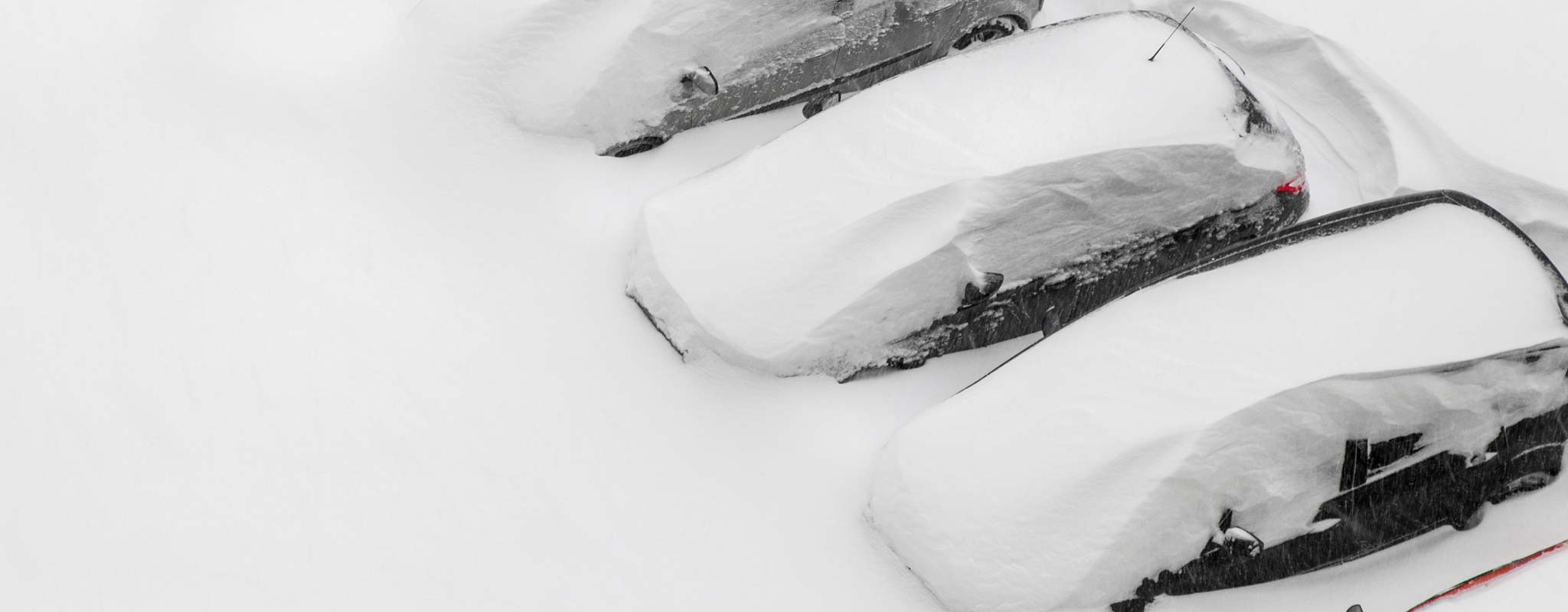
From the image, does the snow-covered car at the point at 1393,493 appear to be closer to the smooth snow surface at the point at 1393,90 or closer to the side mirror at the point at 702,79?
the smooth snow surface at the point at 1393,90

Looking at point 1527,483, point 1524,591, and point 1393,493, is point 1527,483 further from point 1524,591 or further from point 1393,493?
point 1524,591

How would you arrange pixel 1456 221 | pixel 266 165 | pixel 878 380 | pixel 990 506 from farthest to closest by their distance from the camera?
1. pixel 266 165
2. pixel 878 380
3. pixel 1456 221
4. pixel 990 506

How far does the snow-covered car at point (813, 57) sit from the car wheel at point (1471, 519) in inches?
131

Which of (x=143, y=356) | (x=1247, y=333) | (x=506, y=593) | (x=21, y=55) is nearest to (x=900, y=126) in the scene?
(x=1247, y=333)

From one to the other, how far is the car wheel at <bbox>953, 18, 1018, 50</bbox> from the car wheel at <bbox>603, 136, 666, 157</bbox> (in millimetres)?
1816

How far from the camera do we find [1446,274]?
13.9ft

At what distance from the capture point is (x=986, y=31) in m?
6.19

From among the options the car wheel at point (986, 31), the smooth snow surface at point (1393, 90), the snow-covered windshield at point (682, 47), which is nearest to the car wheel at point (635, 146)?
the snow-covered windshield at point (682, 47)

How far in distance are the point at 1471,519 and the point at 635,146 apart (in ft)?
13.6

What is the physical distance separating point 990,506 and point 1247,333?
3.85ft

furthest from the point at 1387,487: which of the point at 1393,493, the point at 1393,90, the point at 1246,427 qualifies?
the point at 1393,90

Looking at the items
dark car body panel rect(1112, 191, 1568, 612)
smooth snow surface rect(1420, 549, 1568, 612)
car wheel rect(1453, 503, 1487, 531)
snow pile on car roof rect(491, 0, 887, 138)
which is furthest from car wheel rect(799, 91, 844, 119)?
smooth snow surface rect(1420, 549, 1568, 612)

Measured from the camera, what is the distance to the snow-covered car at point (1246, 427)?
3918 millimetres

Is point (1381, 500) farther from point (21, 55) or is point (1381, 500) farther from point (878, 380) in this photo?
point (21, 55)
